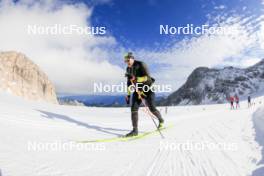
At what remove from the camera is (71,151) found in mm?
5414

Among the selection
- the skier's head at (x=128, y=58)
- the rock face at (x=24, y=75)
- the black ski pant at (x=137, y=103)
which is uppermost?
the rock face at (x=24, y=75)

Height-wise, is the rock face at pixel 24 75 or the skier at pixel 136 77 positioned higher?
the rock face at pixel 24 75

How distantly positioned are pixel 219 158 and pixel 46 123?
549cm

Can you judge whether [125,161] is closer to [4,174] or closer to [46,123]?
[4,174]

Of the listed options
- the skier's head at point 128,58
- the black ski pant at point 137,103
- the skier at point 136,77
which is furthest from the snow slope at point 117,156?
the skier's head at point 128,58

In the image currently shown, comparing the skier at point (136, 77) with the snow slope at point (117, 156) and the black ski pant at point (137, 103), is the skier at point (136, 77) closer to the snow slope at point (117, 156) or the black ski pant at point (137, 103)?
the black ski pant at point (137, 103)

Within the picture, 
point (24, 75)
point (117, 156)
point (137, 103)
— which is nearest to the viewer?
point (117, 156)

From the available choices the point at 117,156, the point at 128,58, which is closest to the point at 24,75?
the point at 128,58

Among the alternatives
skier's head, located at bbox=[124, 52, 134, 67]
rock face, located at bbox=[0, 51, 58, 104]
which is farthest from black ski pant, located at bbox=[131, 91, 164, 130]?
rock face, located at bbox=[0, 51, 58, 104]

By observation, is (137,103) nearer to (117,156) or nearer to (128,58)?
(128,58)

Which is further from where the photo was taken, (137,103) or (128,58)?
(137,103)

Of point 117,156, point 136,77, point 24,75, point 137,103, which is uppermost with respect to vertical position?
point 24,75

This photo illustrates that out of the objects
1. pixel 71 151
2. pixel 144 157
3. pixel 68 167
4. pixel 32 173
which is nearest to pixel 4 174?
pixel 32 173

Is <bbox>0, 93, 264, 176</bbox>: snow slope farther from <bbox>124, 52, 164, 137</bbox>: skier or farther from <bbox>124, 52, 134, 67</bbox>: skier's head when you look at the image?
<bbox>124, 52, 134, 67</bbox>: skier's head
